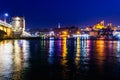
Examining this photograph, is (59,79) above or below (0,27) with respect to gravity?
below

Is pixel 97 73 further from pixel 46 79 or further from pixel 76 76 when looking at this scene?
pixel 46 79

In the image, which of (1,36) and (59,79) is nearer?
(59,79)

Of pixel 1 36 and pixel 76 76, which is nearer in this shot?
pixel 76 76

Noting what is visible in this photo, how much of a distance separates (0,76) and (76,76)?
413cm

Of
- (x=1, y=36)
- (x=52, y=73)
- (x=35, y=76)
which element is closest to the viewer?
(x=35, y=76)

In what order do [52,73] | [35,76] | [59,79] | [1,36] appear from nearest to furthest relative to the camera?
[59,79], [35,76], [52,73], [1,36]

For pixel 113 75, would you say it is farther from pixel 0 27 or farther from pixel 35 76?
pixel 0 27

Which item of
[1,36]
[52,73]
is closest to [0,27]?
[1,36]

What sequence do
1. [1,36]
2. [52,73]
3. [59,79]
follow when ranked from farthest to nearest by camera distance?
[1,36] < [52,73] < [59,79]

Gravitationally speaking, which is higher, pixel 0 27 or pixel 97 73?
pixel 0 27

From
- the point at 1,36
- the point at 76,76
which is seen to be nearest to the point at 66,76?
the point at 76,76

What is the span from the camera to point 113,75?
17.7 meters

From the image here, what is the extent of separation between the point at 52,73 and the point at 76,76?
1.83 m

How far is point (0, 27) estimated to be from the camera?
157875 millimetres
